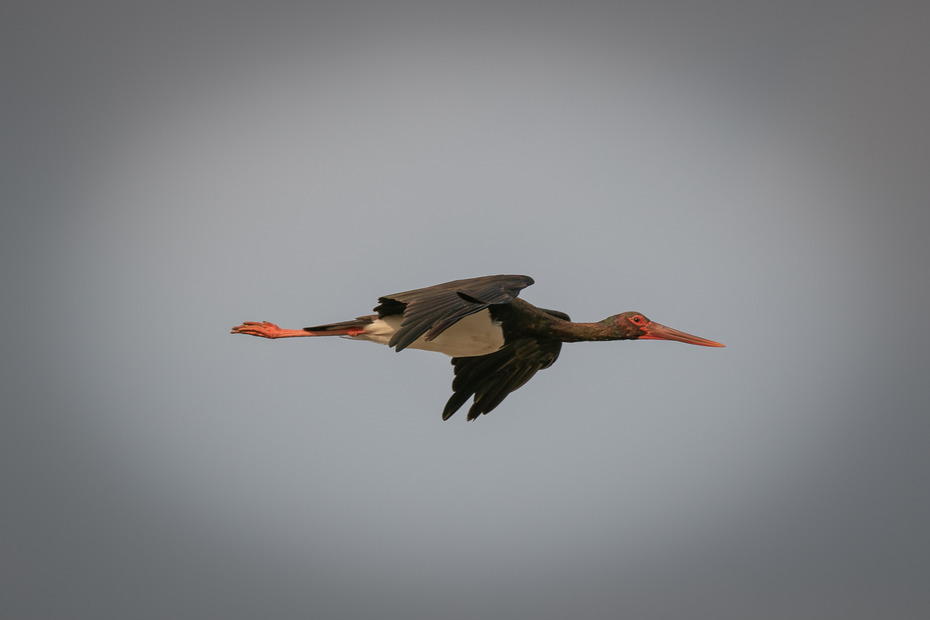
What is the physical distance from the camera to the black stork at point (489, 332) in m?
14.3

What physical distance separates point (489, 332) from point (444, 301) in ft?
7.01

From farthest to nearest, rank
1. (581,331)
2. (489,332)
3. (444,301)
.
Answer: (581,331) → (489,332) → (444,301)

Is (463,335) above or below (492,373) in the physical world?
above

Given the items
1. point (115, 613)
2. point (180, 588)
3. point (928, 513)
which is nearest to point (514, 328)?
point (115, 613)

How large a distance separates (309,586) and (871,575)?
49.7 meters

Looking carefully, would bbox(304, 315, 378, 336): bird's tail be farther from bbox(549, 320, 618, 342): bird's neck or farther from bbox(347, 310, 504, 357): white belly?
bbox(549, 320, 618, 342): bird's neck

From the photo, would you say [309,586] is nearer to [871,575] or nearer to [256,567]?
[256,567]

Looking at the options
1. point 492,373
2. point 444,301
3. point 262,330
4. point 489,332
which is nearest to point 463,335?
point 489,332

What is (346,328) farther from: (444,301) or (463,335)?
(444,301)

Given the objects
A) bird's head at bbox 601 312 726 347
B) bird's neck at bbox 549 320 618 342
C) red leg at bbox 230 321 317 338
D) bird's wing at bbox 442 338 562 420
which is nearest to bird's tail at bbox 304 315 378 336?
red leg at bbox 230 321 317 338

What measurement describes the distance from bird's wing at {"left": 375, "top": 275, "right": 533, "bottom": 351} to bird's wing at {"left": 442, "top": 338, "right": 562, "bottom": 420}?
1.72 m

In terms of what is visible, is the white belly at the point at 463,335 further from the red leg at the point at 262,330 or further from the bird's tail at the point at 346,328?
the red leg at the point at 262,330

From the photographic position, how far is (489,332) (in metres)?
15.3

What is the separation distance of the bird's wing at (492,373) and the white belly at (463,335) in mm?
759
